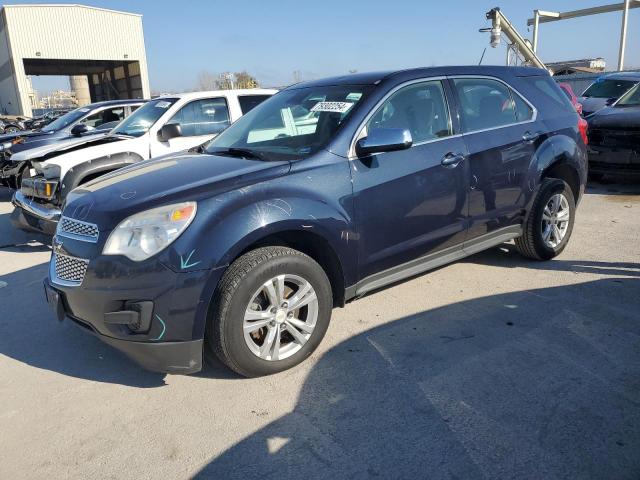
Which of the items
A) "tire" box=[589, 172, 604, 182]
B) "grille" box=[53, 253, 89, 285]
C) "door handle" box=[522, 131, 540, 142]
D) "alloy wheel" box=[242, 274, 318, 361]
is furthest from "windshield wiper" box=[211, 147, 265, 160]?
"tire" box=[589, 172, 604, 182]

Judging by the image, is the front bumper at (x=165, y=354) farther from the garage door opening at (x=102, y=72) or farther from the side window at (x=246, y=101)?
the garage door opening at (x=102, y=72)

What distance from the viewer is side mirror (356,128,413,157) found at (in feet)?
10.9

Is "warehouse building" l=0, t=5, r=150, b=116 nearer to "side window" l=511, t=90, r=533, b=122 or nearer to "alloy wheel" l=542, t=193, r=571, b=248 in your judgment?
"side window" l=511, t=90, r=533, b=122

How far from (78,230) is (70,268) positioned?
0.23 metres

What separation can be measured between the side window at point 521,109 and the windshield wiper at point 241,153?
2.37 metres

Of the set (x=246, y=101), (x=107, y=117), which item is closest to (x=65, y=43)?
(x=107, y=117)

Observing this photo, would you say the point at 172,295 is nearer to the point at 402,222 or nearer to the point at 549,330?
the point at 402,222

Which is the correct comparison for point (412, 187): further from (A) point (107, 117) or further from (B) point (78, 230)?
(A) point (107, 117)

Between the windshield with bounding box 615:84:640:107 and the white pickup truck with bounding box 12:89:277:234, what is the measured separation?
6331 mm

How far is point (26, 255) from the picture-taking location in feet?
20.0

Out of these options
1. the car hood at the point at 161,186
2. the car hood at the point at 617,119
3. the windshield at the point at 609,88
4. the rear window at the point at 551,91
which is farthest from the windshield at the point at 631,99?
the car hood at the point at 161,186

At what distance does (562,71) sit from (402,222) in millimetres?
35060

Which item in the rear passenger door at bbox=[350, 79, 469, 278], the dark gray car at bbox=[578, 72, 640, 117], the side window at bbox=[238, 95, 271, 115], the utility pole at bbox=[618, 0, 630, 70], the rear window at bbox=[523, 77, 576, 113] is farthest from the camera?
the utility pole at bbox=[618, 0, 630, 70]

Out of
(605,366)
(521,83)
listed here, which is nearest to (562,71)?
(521,83)
